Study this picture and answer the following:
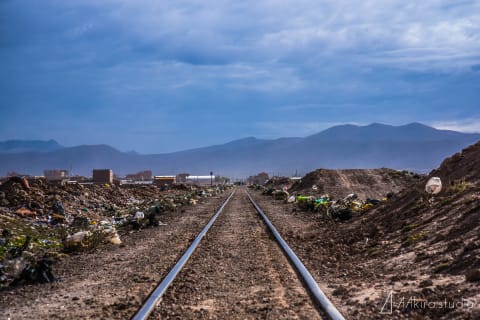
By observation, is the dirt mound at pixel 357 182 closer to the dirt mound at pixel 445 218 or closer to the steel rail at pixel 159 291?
the dirt mound at pixel 445 218

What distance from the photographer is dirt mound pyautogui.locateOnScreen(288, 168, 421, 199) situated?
124 feet

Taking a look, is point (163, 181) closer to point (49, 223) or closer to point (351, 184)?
point (351, 184)

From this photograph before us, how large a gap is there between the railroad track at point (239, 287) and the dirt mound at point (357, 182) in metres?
25.7

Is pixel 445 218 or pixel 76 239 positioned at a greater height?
pixel 445 218

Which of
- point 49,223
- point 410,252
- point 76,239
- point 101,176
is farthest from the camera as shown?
point 101,176

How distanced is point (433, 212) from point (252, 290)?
6214mm

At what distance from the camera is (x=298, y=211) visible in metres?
24.3

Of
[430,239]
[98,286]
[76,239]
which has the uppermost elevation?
[430,239]

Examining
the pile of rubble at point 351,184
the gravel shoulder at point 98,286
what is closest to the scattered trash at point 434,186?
the gravel shoulder at point 98,286

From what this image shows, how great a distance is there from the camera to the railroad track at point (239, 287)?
6.46 meters

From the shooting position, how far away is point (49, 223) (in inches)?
725

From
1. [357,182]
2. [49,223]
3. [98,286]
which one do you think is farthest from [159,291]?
[357,182]

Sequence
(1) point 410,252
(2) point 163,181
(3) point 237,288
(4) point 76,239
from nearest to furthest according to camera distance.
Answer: (3) point 237,288
(1) point 410,252
(4) point 76,239
(2) point 163,181

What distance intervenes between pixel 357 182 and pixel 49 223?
28421 mm
